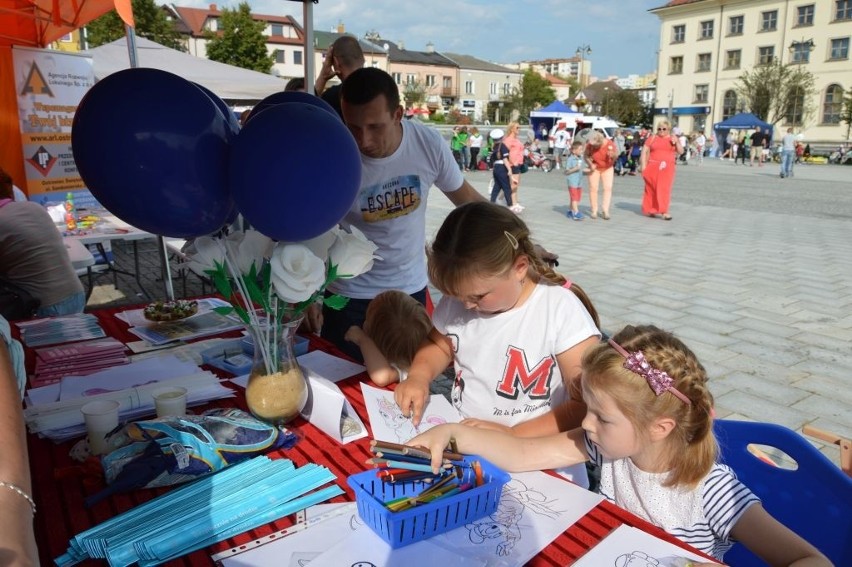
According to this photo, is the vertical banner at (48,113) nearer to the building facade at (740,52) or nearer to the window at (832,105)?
the building facade at (740,52)

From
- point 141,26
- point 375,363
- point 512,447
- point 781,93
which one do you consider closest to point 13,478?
point 512,447

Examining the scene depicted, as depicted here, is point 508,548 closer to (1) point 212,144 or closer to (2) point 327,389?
(2) point 327,389

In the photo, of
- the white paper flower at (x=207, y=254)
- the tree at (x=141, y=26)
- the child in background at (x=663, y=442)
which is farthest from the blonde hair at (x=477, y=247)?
the tree at (x=141, y=26)

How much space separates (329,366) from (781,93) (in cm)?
4537

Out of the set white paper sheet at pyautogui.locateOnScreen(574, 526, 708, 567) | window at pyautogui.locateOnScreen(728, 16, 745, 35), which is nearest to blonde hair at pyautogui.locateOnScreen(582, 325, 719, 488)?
white paper sheet at pyautogui.locateOnScreen(574, 526, 708, 567)

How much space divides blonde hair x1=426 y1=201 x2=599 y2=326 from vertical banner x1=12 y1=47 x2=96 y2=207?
19.8 ft

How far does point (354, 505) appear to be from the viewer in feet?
4.06

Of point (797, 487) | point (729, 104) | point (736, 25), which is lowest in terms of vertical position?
point (797, 487)

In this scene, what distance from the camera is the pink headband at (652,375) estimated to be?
128cm

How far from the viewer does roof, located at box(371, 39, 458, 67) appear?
2990 inches

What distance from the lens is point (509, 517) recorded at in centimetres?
122

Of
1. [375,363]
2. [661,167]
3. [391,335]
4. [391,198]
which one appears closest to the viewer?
[375,363]

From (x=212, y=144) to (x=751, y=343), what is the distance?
174 inches

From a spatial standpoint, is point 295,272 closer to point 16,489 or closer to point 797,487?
point 16,489
